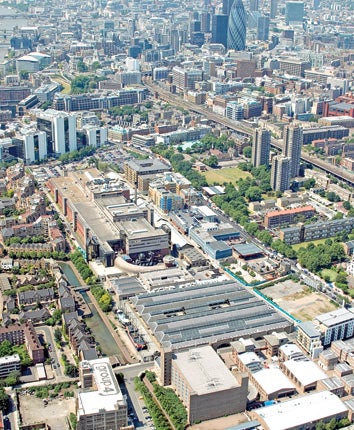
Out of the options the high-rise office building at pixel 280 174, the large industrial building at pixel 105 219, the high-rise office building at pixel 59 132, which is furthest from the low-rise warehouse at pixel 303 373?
the high-rise office building at pixel 59 132

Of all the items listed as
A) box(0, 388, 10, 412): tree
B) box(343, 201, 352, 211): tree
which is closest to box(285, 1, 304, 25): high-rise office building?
box(343, 201, 352, 211): tree

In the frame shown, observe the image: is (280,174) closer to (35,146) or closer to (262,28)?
(35,146)

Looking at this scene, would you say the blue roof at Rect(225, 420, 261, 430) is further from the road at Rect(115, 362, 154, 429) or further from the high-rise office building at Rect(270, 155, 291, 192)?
the high-rise office building at Rect(270, 155, 291, 192)

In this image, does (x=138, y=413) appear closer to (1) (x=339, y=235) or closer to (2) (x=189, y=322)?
(2) (x=189, y=322)

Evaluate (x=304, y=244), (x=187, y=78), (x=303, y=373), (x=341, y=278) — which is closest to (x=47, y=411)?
(x=303, y=373)

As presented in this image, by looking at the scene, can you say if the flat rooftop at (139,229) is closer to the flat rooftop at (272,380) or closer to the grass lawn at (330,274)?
the grass lawn at (330,274)

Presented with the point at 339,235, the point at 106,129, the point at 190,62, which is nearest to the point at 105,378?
the point at 339,235

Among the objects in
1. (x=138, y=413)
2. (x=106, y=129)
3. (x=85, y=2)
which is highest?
(x=85, y=2)
